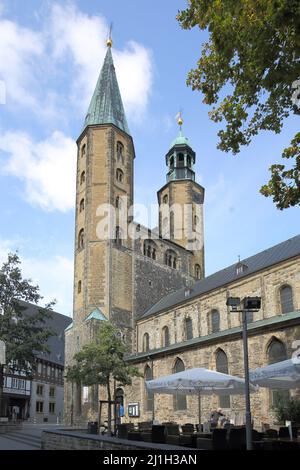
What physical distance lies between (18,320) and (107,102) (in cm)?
2696

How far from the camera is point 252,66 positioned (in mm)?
9836

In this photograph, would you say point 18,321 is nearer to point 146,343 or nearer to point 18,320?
point 18,320

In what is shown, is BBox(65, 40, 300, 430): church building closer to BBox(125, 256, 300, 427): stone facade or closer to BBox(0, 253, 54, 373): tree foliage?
BBox(125, 256, 300, 427): stone facade

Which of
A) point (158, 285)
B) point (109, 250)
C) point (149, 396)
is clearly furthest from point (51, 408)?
point (149, 396)

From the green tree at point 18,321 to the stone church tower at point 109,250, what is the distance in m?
8.76

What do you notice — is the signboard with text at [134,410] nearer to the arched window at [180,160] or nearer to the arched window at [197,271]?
the arched window at [197,271]

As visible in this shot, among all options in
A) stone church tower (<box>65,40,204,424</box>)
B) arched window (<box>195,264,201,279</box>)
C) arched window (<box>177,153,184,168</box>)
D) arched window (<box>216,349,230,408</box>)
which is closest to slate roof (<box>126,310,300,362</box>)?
arched window (<box>216,349,230,408</box>)

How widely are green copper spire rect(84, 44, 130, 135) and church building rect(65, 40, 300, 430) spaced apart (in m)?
0.12

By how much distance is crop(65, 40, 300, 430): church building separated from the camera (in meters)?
28.3

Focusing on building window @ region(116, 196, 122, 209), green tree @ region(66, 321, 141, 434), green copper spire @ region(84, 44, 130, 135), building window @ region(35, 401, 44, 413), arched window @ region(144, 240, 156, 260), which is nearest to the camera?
green tree @ region(66, 321, 141, 434)
